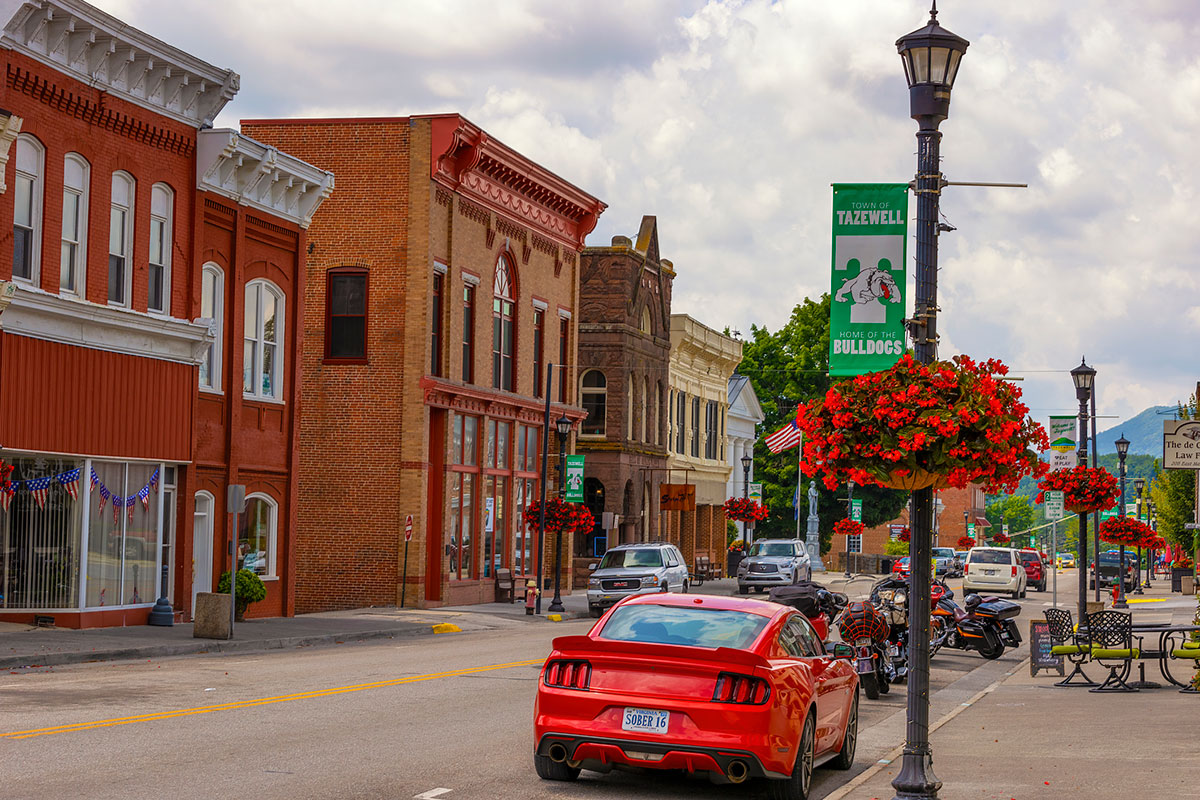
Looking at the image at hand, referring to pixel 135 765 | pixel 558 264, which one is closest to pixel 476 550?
pixel 558 264

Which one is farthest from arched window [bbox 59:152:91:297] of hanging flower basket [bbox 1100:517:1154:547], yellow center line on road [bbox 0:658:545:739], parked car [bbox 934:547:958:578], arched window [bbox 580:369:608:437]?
parked car [bbox 934:547:958:578]

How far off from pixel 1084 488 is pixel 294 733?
18.7 metres

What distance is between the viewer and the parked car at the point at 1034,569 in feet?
201

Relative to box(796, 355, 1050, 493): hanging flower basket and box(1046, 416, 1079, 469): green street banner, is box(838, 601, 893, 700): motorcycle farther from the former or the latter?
box(1046, 416, 1079, 469): green street banner

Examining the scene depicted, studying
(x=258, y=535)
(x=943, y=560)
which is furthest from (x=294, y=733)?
(x=943, y=560)

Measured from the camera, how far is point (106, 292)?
26922 millimetres

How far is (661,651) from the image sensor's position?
10.5 meters

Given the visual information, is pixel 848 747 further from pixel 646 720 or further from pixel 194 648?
pixel 194 648

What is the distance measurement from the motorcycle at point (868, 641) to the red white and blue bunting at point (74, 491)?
43.9 feet

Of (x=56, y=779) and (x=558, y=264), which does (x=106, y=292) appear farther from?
(x=558, y=264)

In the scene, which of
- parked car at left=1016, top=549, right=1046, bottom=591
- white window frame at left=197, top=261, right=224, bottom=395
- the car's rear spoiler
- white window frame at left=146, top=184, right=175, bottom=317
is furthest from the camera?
parked car at left=1016, top=549, right=1046, bottom=591

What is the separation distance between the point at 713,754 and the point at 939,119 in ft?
15.3

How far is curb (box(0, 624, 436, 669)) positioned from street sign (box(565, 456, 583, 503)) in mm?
10823

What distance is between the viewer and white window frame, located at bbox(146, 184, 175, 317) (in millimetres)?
28375
